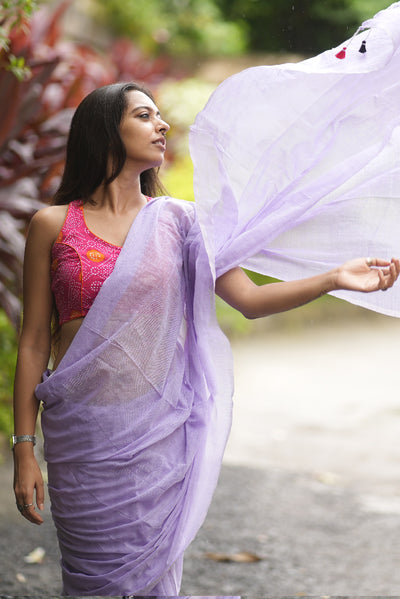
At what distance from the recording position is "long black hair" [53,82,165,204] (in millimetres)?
1808

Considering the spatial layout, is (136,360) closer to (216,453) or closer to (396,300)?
(216,453)

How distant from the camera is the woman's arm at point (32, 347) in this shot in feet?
6.00

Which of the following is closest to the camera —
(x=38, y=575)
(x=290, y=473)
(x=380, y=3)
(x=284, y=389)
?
(x=38, y=575)

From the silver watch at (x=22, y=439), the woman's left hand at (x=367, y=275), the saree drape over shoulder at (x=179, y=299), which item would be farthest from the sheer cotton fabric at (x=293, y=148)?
the silver watch at (x=22, y=439)

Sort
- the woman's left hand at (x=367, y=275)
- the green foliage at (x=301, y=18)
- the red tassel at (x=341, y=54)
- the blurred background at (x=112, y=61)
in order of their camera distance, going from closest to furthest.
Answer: the woman's left hand at (x=367, y=275) → the red tassel at (x=341, y=54) → the blurred background at (x=112, y=61) → the green foliage at (x=301, y=18)

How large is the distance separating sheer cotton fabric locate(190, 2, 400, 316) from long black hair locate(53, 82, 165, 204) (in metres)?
0.19

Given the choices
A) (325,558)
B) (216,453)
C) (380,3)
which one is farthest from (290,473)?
(380,3)

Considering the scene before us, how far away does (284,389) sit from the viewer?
754cm

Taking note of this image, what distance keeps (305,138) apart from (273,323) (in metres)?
8.88

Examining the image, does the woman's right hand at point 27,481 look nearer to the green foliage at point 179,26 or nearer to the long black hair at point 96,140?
the long black hair at point 96,140

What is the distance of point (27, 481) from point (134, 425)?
0.29 metres

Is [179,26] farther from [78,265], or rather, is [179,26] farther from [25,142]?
[78,265]

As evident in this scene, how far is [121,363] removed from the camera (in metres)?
1.78

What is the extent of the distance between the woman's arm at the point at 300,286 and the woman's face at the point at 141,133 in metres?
0.33
